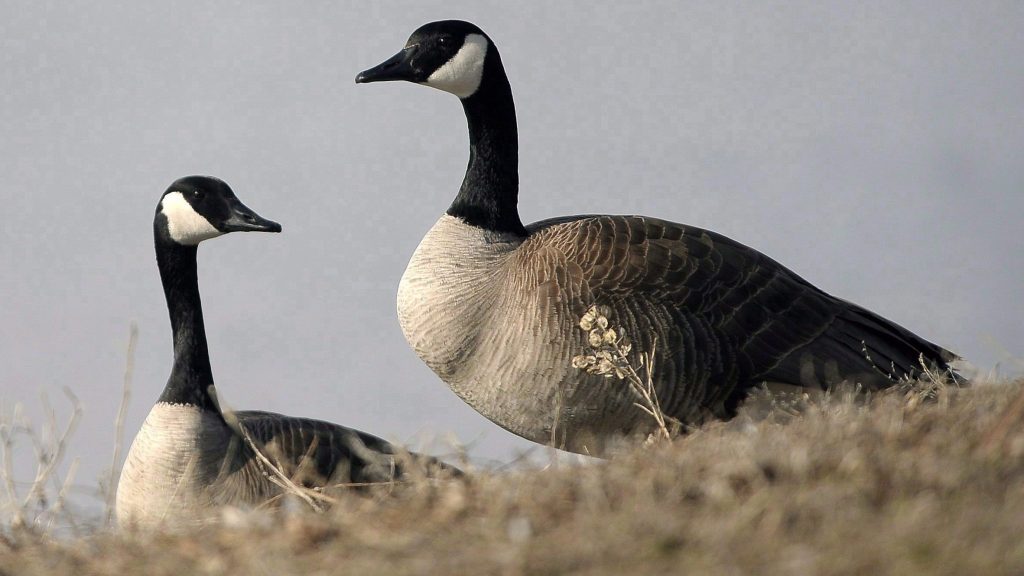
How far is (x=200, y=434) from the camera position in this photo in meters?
7.80

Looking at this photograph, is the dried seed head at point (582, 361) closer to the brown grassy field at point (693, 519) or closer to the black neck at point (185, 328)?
the brown grassy field at point (693, 519)

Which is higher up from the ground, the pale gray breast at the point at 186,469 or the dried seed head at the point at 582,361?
the dried seed head at the point at 582,361

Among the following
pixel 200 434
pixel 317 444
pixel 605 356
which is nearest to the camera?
pixel 605 356

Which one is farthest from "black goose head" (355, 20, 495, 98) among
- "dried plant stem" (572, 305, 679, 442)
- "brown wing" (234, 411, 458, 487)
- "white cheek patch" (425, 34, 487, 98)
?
"brown wing" (234, 411, 458, 487)

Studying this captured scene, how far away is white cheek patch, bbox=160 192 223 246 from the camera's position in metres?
8.76

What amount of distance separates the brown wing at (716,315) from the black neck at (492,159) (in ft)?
0.99

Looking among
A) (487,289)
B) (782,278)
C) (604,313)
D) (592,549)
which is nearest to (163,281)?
(487,289)

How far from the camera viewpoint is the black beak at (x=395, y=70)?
318 inches

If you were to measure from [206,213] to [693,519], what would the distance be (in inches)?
241

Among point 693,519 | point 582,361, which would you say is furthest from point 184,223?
point 693,519

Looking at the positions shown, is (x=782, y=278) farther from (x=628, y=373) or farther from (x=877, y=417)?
(x=877, y=417)

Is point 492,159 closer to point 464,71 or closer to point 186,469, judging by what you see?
point 464,71

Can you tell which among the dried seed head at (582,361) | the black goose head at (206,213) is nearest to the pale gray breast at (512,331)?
the dried seed head at (582,361)

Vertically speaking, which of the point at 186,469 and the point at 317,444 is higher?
the point at 317,444
